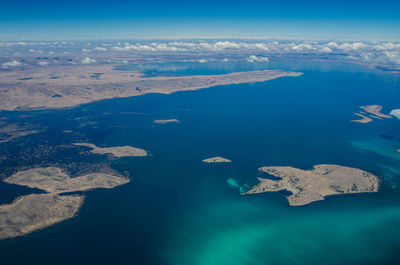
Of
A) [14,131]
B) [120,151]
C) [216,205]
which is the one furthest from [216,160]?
[14,131]

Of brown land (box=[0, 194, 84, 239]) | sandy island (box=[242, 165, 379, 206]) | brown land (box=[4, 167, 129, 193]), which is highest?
sandy island (box=[242, 165, 379, 206])

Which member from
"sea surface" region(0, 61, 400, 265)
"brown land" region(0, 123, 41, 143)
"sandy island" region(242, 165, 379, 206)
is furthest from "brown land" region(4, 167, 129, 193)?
"sandy island" region(242, 165, 379, 206)

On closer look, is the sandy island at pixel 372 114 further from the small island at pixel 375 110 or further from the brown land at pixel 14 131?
the brown land at pixel 14 131

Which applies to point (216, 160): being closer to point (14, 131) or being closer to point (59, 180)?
point (59, 180)

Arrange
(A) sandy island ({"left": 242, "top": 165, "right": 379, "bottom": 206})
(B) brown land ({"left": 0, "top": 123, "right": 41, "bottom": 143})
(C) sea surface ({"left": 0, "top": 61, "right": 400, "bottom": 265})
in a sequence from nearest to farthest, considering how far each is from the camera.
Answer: (C) sea surface ({"left": 0, "top": 61, "right": 400, "bottom": 265}) → (A) sandy island ({"left": 242, "top": 165, "right": 379, "bottom": 206}) → (B) brown land ({"left": 0, "top": 123, "right": 41, "bottom": 143})

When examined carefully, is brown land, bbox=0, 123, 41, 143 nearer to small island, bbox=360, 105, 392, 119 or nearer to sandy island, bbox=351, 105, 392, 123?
sandy island, bbox=351, 105, 392, 123

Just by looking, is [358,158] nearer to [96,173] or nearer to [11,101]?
[96,173]
